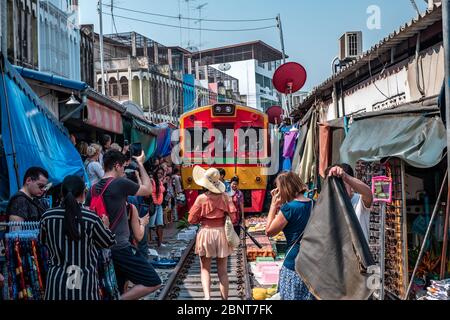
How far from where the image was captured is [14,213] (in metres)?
5.21

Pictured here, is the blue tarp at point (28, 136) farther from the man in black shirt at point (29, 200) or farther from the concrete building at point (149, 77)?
the concrete building at point (149, 77)

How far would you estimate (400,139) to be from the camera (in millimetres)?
6867

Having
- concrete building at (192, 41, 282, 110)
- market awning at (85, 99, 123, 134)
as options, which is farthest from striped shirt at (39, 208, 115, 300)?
concrete building at (192, 41, 282, 110)

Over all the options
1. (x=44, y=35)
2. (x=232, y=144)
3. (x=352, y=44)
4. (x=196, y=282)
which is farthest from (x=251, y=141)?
(x=44, y=35)

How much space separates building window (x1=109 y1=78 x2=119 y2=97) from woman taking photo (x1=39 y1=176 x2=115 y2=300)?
33672 millimetres

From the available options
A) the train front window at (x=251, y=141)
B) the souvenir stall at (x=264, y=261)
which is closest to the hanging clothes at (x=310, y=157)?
the souvenir stall at (x=264, y=261)

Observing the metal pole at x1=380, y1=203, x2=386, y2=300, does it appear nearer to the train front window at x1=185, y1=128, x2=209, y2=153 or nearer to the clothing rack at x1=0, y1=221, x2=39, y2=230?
the clothing rack at x1=0, y1=221, x2=39, y2=230

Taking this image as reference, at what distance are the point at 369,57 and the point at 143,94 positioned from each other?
2830 centimetres

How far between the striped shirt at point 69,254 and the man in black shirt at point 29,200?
0.90 metres

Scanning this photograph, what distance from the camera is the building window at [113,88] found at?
37.2 m

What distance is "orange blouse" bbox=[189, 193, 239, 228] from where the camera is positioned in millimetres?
7020
